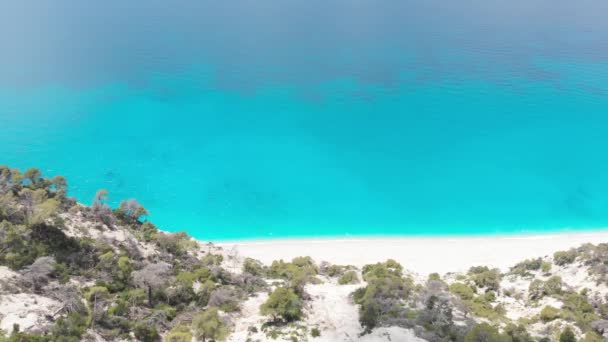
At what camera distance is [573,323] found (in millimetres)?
25266

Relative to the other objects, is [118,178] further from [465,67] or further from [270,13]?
[270,13]

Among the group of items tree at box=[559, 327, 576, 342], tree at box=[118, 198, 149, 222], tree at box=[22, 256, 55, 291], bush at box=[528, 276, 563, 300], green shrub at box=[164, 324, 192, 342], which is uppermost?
tree at box=[118, 198, 149, 222]

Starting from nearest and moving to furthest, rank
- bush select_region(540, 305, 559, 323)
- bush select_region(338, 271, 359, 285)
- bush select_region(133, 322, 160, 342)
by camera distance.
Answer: bush select_region(133, 322, 160, 342) < bush select_region(540, 305, 559, 323) < bush select_region(338, 271, 359, 285)

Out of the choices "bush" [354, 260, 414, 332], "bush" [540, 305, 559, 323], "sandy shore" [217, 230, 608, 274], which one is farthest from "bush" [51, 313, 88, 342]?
A: "bush" [540, 305, 559, 323]

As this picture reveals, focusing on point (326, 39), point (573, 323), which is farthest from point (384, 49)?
point (573, 323)

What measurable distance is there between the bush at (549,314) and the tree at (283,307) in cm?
1424

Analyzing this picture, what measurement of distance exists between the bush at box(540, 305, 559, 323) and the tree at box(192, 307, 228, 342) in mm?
18217

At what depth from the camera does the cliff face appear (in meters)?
21.8

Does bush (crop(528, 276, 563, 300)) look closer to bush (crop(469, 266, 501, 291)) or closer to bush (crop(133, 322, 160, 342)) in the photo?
bush (crop(469, 266, 501, 291))

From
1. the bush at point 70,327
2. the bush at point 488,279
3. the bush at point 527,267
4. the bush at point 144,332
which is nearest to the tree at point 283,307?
the bush at point 144,332

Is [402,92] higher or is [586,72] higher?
[586,72]

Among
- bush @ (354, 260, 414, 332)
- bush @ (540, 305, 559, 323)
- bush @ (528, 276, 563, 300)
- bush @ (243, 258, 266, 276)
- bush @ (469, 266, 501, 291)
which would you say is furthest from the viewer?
bush @ (243, 258, 266, 276)

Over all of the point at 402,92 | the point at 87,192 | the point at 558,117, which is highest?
the point at 402,92

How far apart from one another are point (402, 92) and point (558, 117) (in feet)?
73.7
